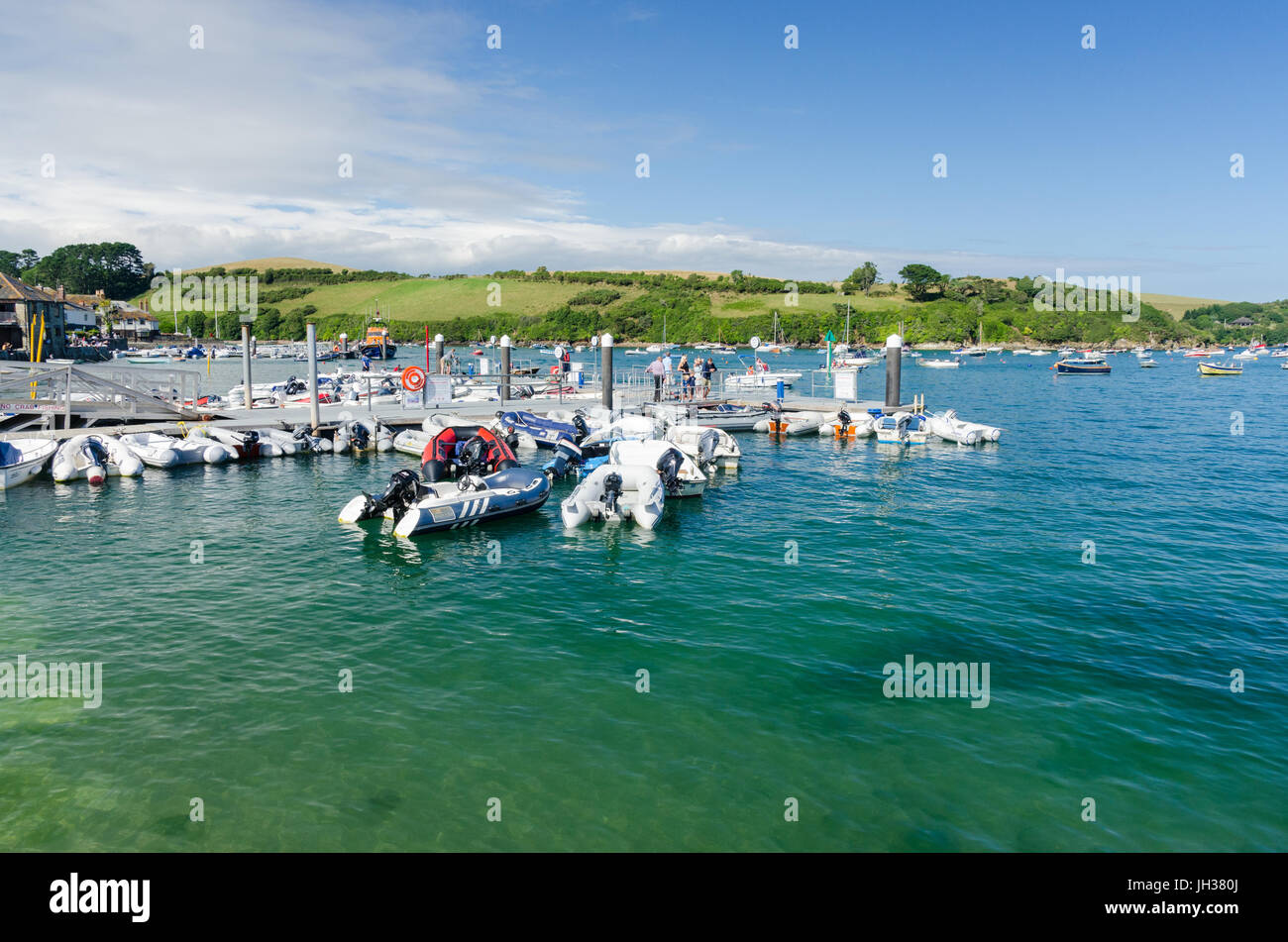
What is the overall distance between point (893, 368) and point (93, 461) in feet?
113

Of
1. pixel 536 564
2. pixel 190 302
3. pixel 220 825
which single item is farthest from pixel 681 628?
pixel 190 302

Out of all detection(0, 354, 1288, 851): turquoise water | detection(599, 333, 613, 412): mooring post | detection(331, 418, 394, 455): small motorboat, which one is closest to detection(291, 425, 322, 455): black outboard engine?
detection(331, 418, 394, 455): small motorboat

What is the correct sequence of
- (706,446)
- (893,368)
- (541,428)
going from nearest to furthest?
(706,446), (541,428), (893,368)

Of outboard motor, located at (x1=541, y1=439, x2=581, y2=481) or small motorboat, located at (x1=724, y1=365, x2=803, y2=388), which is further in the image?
small motorboat, located at (x1=724, y1=365, x2=803, y2=388)

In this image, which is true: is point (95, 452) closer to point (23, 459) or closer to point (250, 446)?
point (23, 459)

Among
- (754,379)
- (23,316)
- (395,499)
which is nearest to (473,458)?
(395,499)

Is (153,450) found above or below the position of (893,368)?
below

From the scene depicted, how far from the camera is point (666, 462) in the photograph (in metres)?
25.5

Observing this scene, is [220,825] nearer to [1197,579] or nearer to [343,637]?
[343,637]

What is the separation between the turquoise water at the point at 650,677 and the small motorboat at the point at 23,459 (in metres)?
0.88

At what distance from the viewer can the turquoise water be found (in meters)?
9.23

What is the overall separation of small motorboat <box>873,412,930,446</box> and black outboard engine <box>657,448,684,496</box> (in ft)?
52.7

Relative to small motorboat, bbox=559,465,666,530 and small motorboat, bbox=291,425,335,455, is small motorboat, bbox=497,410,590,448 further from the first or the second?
small motorboat, bbox=559,465,666,530

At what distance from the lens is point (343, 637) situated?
14320 millimetres
